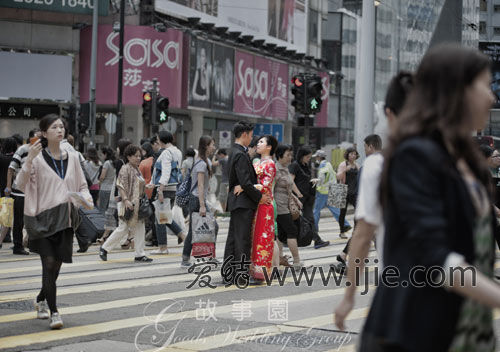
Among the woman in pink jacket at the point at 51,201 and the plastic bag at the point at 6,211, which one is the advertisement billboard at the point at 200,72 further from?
the woman in pink jacket at the point at 51,201

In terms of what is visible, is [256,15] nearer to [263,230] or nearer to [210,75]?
[210,75]

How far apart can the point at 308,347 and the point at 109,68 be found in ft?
89.1

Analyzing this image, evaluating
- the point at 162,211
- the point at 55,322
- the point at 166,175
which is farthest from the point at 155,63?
the point at 55,322

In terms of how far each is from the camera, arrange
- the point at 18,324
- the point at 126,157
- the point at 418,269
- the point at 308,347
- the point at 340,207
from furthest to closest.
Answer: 1. the point at 340,207
2. the point at 126,157
3. the point at 18,324
4. the point at 308,347
5. the point at 418,269

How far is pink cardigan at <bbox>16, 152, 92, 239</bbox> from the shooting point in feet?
26.7

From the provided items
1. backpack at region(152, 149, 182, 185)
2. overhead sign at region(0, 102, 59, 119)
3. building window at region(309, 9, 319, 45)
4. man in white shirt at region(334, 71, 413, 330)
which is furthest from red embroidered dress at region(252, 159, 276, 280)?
building window at region(309, 9, 319, 45)

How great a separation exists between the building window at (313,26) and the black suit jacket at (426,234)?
5092 cm

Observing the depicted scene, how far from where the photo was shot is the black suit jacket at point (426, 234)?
2740 mm

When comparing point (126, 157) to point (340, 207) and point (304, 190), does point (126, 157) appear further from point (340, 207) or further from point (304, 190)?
point (340, 207)

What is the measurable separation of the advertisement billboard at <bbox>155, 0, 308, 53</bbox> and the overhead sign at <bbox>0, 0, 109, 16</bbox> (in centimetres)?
237

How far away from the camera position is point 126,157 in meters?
14.1

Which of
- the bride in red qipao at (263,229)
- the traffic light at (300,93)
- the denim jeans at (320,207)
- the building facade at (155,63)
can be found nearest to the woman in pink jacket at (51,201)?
the bride in red qipao at (263,229)

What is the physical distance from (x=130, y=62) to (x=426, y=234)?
3168 centimetres

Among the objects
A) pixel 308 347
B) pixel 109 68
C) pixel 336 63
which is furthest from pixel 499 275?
pixel 336 63
